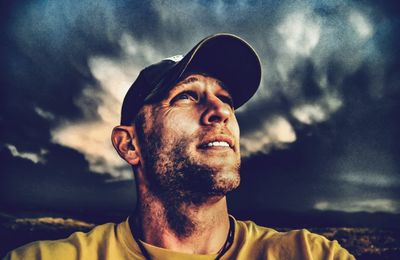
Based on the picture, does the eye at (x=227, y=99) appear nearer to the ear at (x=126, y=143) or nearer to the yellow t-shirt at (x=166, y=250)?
the ear at (x=126, y=143)

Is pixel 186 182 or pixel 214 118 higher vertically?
pixel 214 118

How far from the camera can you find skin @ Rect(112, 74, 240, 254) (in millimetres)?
1533

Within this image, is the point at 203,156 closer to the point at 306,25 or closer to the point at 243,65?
the point at 243,65

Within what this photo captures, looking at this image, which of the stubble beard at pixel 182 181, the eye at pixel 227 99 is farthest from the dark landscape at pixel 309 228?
the eye at pixel 227 99

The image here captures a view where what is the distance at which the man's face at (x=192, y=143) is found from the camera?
153 centimetres

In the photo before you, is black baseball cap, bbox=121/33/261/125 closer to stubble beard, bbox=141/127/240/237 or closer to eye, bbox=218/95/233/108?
eye, bbox=218/95/233/108

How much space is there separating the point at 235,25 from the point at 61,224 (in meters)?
1.44

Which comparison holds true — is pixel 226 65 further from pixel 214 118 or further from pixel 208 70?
pixel 214 118

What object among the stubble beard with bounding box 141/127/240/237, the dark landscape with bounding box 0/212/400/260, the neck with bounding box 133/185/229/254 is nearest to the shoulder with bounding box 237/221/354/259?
the neck with bounding box 133/185/229/254

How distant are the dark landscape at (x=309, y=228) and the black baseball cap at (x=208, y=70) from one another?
0.64 meters

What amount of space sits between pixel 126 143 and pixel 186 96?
0.39 meters

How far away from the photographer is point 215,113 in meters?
1.59

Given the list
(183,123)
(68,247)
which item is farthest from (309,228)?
(68,247)

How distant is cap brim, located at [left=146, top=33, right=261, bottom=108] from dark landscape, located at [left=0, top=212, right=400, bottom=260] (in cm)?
69
